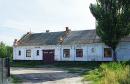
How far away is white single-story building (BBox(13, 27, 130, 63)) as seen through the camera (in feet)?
180

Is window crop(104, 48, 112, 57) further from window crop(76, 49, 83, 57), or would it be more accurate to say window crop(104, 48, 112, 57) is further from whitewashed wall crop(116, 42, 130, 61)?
window crop(76, 49, 83, 57)

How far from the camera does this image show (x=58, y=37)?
63.1m

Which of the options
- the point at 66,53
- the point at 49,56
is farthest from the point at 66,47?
the point at 49,56

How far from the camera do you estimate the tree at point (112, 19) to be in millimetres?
49969

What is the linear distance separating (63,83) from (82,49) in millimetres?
32654

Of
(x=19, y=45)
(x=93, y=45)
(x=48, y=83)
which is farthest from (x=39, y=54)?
(x=48, y=83)

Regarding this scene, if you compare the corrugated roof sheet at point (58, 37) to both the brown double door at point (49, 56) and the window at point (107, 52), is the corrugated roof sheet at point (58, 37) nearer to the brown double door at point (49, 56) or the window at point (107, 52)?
the brown double door at point (49, 56)

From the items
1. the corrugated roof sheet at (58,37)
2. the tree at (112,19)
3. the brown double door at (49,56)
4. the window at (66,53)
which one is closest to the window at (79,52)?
the corrugated roof sheet at (58,37)

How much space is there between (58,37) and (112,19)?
1519cm

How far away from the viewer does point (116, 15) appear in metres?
50.2

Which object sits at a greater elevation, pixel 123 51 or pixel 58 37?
pixel 58 37

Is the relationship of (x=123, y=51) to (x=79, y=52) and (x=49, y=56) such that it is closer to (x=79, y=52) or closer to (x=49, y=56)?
(x=79, y=52)

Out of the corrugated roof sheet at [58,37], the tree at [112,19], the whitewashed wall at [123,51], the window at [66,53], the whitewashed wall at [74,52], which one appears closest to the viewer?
the tree at [112,19]

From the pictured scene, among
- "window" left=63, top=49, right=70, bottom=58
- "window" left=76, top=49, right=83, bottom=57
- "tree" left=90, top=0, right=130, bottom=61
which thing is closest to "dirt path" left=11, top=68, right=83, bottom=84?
"tree" left=90, top=0, right=130, bottom=61
